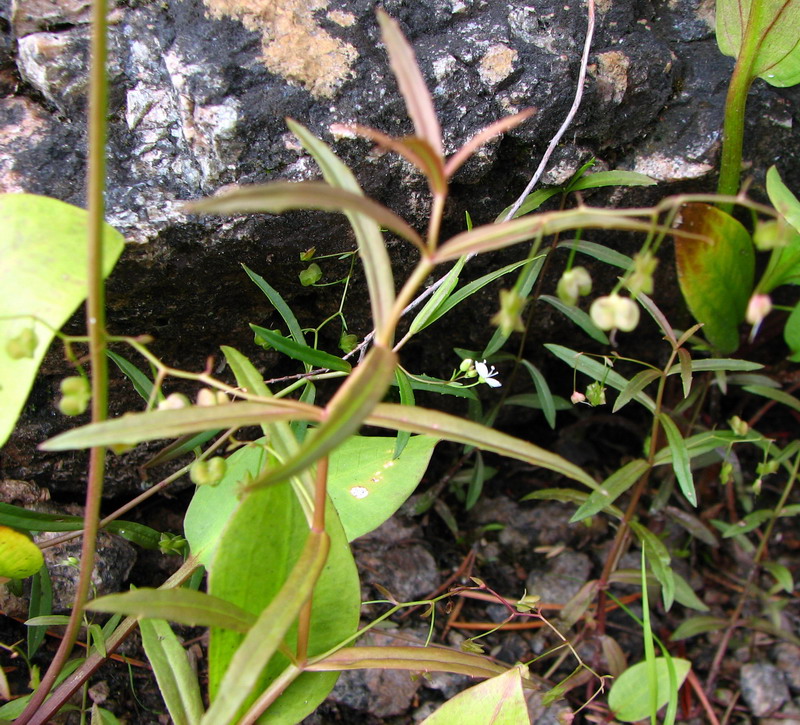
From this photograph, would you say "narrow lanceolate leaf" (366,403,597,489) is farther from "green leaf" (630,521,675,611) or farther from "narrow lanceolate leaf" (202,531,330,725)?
"green leaf" (630,521,675,611)

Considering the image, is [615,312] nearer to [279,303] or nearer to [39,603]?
[279,303]

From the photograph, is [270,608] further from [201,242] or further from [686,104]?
[686,104]

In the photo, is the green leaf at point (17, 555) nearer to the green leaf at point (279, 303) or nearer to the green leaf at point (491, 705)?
the green leaf at point (279, 303)

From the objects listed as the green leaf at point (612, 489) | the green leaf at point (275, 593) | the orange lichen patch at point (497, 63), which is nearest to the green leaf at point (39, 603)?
the green leaf at point (275, 593)

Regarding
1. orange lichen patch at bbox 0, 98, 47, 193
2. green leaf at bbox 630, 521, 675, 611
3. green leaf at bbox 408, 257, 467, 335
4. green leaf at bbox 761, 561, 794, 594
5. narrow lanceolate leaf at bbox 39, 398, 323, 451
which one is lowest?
green leaf at bbox 761, 561, 794, 594

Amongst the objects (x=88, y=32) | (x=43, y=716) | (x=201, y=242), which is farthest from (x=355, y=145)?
(x=43, y=716)

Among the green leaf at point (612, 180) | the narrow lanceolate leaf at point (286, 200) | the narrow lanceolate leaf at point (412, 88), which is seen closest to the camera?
the narrow lanceolate leaf at point (286, 200)

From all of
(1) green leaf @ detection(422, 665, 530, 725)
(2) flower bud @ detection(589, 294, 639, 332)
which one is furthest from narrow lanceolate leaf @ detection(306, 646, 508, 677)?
(2) flower bud @ detection(589, 294, 639, 332)
